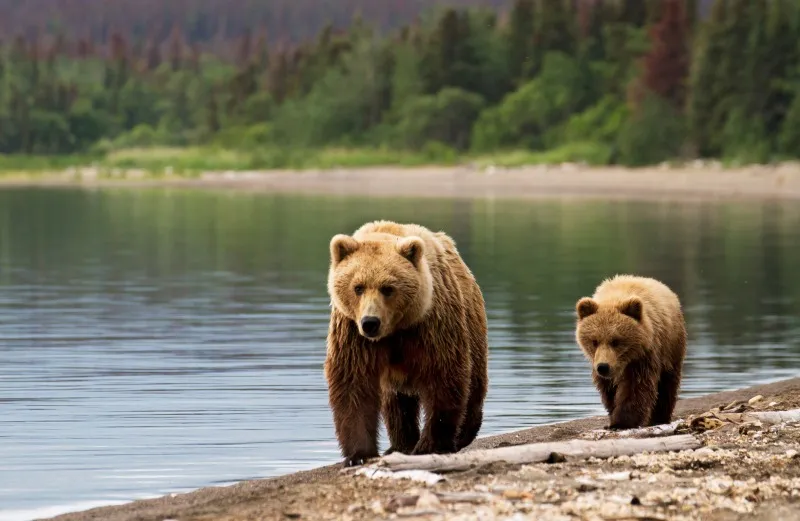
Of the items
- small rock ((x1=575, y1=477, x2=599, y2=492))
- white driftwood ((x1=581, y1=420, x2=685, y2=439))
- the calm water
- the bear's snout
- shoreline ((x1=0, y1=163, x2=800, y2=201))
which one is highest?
the bear's snout

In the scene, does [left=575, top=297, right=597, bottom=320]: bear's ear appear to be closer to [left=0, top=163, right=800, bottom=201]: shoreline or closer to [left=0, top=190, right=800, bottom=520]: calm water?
[left=0, top=190, right=800, bottom=520]: calm water

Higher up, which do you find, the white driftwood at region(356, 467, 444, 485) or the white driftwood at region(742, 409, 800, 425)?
the white driftwood at region(356, 467, 444, 485)

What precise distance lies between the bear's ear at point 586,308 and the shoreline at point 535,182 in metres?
45.0

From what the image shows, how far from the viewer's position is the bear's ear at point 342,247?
835 centimetres

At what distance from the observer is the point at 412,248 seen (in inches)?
332

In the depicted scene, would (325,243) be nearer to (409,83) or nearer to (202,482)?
(202,482)

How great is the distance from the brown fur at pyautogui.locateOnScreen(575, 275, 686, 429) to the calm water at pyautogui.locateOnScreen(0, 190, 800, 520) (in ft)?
4.10

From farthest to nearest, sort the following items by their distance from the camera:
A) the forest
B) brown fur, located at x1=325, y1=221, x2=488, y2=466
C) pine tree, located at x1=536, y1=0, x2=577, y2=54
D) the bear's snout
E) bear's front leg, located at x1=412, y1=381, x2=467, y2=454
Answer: pine tree, located at x1=536, y1=0, x2=577, y2=54, the forest, bear's front leg, located at x1=412, y1=381, x2=467, y2=454, brown fur, located at x1=325, y1=221, x2=488, y2=466, the bear's snout

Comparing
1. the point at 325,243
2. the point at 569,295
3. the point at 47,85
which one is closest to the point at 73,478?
the point at 569,295

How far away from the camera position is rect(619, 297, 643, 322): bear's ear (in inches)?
395

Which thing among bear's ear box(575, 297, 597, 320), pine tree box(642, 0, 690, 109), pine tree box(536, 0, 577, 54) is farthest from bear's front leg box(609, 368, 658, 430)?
pine tree box(536, 0, 577, 54)

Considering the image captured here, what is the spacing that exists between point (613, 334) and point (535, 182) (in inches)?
2346

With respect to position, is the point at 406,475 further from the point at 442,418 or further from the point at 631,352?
the point at 631,352

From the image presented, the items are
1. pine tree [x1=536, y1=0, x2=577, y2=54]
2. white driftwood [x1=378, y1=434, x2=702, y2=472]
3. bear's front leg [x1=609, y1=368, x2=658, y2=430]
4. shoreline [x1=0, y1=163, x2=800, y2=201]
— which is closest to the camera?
white driftwood [x1=378, y1=434, x2=702, y2=472]
